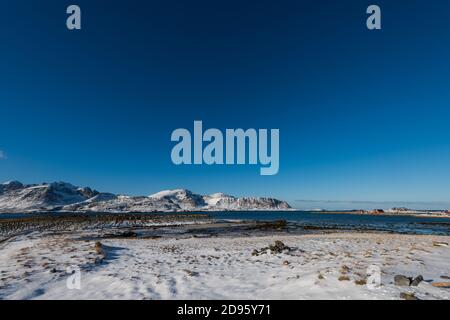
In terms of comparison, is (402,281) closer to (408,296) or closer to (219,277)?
(408,296)

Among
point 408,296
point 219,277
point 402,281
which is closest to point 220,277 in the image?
point 219,277

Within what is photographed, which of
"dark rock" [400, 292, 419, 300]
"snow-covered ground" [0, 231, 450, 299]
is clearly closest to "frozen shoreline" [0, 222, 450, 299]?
"snow-covered ground" [0, 231, 450, 299]

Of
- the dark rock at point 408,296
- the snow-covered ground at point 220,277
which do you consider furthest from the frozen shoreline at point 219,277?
the dark rock at point 408,296

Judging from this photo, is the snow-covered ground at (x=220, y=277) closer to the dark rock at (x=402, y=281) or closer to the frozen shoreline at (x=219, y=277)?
the frozen shoreline at (x=219, y=277)

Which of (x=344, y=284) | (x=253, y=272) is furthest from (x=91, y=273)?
(x=344, y=284)

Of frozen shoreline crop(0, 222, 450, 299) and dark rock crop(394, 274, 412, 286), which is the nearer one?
dark rock crop(394, 274, 412, 286)

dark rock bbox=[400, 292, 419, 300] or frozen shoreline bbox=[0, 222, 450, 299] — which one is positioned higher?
dark rock bbox=[400, 292, 419, 300]

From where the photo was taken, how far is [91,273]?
12109 mm

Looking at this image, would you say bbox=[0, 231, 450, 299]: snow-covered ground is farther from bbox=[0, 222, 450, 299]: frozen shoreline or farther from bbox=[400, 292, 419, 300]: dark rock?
bbox=[400, 292, 419, 300]: dark rock

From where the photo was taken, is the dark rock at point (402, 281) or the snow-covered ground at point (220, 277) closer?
the dark rock at point (402, 281)

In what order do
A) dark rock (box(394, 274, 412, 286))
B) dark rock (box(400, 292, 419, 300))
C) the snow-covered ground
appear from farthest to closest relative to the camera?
the snow-covered ground, dark rock (box(394, 274, 412, 286)), dark rock (box(400, 292, 419, 300))

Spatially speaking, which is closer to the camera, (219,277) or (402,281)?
(402,281)
